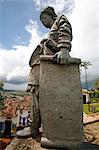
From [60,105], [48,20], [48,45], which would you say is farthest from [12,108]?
[60,105]

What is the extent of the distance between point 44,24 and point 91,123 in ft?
20.7

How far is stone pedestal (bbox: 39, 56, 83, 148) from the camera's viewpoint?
14.1ft

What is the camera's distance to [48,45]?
15.7 ft

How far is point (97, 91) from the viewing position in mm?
44000

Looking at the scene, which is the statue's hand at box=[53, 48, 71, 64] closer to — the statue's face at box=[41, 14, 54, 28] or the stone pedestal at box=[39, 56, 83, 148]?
the stone pedestal at box=[39, 56, 83, 148]

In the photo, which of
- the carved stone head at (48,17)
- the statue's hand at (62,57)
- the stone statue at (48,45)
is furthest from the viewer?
the carved stone head at (48,17)

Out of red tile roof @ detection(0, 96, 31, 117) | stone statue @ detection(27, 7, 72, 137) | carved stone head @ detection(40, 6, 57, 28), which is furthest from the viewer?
red tile roof @ detection(0, 96, 31, 117)

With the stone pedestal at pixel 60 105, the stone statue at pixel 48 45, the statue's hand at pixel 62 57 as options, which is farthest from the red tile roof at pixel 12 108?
the statue's hand at pixel 62 57

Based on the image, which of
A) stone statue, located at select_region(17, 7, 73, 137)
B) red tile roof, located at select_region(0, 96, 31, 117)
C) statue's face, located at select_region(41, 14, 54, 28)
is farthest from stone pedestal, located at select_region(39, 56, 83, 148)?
red tile roof, located at select_region(0, 96, 31, 117)

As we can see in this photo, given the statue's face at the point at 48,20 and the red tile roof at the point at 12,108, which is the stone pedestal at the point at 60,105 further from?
the red tile roof at the point at 12,108

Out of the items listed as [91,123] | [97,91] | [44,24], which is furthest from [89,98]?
[44,24]

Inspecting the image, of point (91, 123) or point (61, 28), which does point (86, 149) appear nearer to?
point (61, 28)

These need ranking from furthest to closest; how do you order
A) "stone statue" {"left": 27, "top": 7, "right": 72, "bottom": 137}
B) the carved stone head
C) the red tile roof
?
the red tile roof
the carved stone head
"stone statue" {"left": 27, "top": 7, "right": 72, "bottom": 137}

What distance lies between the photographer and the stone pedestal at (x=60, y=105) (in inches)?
169
